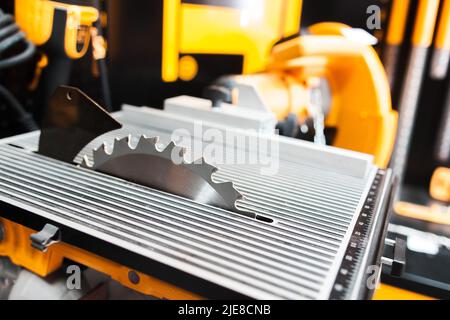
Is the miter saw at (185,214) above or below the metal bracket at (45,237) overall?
above

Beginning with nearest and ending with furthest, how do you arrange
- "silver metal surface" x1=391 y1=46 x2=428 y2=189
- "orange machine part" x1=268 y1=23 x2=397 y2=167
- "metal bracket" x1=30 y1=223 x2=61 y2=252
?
1. "metal bracket" x1=30 y1=223 x2=61 y2=252
2. "orange machine part" x1=268 y1=23 x2=397 y2=167
3. "silver metal surface" x1=391 y1=46 x2=428 y2=189

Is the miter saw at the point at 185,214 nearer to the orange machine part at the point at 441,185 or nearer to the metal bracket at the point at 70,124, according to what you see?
the metal bracket at the point at 70,124

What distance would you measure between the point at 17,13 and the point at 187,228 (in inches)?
42.5

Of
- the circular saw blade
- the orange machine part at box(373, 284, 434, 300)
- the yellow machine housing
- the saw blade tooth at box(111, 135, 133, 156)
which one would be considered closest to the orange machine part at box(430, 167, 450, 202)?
the yellow machine housing

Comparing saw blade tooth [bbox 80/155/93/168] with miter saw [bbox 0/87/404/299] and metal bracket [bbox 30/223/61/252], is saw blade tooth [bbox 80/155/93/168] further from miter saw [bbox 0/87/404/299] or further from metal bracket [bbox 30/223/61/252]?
metal bracket [bbox 30/223/61/252]

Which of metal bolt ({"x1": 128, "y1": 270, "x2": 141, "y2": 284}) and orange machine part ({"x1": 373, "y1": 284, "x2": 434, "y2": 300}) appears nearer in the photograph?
metal bolt ({"x1": 128, "y1": 270, "x2": 141, "y2": 284})

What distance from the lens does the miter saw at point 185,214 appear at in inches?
26.8

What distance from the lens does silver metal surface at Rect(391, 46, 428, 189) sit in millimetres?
2531

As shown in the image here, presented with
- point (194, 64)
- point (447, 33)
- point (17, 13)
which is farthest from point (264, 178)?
point (447, 33)

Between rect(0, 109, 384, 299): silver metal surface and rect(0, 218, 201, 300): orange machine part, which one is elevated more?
rect(0, 109, 384, 299): silver metal surface

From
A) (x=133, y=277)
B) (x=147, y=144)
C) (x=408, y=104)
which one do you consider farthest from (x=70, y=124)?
(x=408, y=104)

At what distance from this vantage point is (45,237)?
0.77 meters

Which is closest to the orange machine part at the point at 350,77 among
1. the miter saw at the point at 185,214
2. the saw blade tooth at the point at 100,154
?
the miter saw at the point at 185,214

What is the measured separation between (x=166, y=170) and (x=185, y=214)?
0.13 m
